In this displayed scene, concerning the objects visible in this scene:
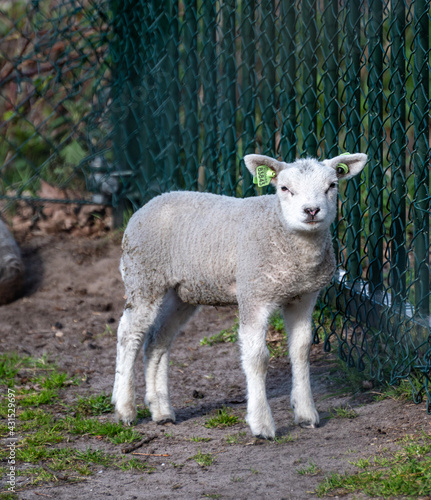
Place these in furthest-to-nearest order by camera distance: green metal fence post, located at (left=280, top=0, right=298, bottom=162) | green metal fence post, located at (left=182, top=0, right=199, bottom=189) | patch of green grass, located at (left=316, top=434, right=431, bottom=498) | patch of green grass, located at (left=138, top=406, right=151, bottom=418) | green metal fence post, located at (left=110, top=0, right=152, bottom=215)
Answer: green metal fence post, located at (left=110, top=0, right=152, bottom=215) < green metal fence post, located at (left=182, top=0, right=199, bottom=189) < green metal fence post, located at (left=280, top=0, right=298, bottom=162) < patch of green grass, located at (left=138, top=406, right=151, bottom=418) < patch of green grass, located at (left=316, top=434, right=431, bottom=498)

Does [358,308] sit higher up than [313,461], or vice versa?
[358,308]

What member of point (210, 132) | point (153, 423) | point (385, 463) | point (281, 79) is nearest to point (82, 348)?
point (153, 423)

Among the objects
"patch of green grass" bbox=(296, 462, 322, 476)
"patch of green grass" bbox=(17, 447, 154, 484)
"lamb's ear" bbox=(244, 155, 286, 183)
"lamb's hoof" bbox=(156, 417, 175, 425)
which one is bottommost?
"lamb's hoof" bbox=(156, 417, 175, 425)

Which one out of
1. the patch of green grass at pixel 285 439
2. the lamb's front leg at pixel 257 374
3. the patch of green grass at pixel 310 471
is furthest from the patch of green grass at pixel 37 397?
the patch of green grass at pixel 310 471

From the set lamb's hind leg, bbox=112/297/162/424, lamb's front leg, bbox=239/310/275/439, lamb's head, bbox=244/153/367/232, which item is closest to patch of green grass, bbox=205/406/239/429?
lamb's front leg, bbox=239/310/275/439

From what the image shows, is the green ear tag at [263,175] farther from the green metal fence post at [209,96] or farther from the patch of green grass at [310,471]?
the green metal fence post at [209,96]

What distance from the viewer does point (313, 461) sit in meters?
3.55

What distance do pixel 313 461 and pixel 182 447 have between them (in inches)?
30.5

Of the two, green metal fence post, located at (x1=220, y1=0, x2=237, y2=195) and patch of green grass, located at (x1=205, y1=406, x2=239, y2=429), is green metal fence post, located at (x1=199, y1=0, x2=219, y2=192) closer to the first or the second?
green metal fence post, located at (x1=220, y1=0, x2=237, y2=195)

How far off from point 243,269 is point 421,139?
4.03 ft

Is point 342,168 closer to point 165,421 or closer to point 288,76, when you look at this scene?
point 288,76

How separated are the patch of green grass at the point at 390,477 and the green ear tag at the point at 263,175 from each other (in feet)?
5.02

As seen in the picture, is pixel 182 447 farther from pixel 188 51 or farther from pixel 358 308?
pixel 188 51

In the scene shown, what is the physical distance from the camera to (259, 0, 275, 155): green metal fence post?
5477 mm
